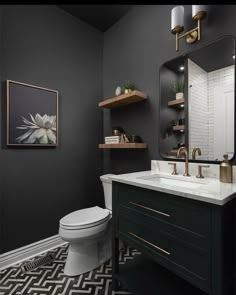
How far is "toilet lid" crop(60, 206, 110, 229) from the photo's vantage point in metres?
1.45

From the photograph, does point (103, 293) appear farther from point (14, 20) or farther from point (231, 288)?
point (14, 20)

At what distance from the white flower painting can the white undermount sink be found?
1131 mm

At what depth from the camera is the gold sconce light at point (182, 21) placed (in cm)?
135

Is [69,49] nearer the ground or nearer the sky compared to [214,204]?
nearer the sky

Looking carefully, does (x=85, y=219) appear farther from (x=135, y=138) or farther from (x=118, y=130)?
(x=118, y=130)

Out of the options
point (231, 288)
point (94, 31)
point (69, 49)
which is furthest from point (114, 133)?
point (231, 288)

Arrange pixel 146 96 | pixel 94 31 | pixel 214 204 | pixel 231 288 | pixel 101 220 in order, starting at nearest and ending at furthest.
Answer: pixel 214 204 → pixel 231 288 → pixel 101 220 → pixel 146 96 → pixel 94 31

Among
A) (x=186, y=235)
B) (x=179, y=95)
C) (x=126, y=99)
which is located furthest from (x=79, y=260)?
(x=179, y=95)

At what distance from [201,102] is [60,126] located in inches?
58.5

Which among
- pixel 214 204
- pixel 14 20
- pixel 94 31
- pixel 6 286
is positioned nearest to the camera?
pixel 214 204

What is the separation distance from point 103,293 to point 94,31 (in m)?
2.84

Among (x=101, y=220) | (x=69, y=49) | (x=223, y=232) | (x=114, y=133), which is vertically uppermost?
(x=69, y=49)

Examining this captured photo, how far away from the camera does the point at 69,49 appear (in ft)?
6.89

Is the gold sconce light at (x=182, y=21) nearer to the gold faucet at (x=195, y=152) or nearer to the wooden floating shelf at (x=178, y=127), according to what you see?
the wooden floating shelf at (x=178, y=127)
